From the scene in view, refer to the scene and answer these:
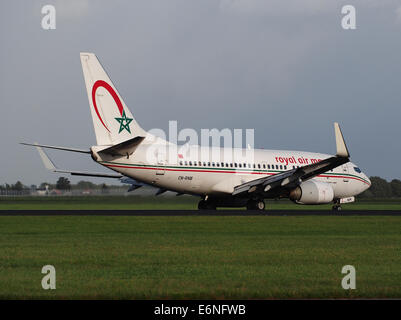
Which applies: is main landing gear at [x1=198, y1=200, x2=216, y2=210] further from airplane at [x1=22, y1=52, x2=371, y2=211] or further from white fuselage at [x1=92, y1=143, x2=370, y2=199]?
white fuselage at [x1=92, y1=143, x2=370, y2=199]

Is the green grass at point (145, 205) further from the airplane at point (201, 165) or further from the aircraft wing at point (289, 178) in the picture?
the aircraft wing at point (289, 178)

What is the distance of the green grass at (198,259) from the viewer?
13.6 m

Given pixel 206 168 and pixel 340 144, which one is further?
pixel 206 168

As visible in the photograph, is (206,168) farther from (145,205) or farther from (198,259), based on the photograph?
(198,259)

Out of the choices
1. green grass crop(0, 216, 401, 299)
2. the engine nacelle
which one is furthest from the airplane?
green grass crop(0, 216, 401, 299)

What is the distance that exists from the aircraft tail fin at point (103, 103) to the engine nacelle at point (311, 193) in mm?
11658

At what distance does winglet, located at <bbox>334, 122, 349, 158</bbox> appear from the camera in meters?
40.7

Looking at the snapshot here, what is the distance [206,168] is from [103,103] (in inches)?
313

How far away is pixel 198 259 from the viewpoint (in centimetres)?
1845

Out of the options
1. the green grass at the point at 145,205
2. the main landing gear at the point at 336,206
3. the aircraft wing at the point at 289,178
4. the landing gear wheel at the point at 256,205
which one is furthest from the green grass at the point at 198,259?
the green grass at the point at 145,205

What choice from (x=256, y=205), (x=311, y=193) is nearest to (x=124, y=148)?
(x=256, y=205)
